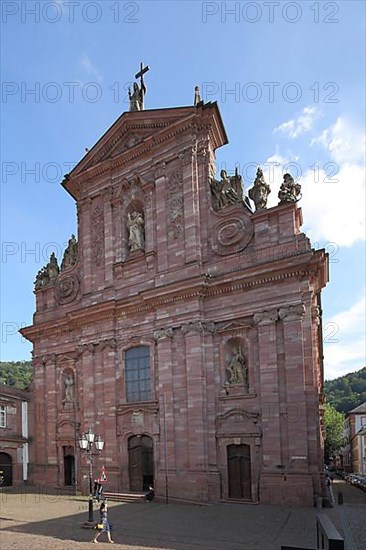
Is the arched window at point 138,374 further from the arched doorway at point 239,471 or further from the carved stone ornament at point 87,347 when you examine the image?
the arched doorway at point 239,471

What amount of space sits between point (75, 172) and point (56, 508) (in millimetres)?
20978

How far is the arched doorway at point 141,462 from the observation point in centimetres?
2888

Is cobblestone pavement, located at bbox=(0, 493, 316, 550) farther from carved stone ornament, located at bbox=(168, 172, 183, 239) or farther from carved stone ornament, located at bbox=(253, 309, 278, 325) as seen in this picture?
carved stone ornament, located at bbox=(168, 172, 183, 239)

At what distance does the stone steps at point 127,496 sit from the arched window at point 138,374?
493cm

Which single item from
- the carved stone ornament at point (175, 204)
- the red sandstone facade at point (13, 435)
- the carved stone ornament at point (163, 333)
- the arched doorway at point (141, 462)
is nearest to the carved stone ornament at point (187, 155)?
the carved stone ornament at point (175, 204)

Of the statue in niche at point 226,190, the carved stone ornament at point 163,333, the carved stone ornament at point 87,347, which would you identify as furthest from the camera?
the carved stone ornament at point 87,347

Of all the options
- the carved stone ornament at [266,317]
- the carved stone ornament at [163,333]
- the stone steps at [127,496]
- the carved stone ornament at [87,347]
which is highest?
the carved stone ornament at [266,317]

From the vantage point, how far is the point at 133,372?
1206 inches

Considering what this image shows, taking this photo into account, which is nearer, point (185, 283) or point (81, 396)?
point (185, 283)

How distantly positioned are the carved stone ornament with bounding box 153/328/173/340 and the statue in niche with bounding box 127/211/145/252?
5.55 m

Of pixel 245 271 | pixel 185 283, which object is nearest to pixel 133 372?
pixel 185 283

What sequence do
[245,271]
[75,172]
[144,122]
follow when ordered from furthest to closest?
[75,172] → [144,122] → [245,271]

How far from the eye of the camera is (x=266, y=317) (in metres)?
25.8

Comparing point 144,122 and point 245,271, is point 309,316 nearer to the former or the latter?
point 245,271
